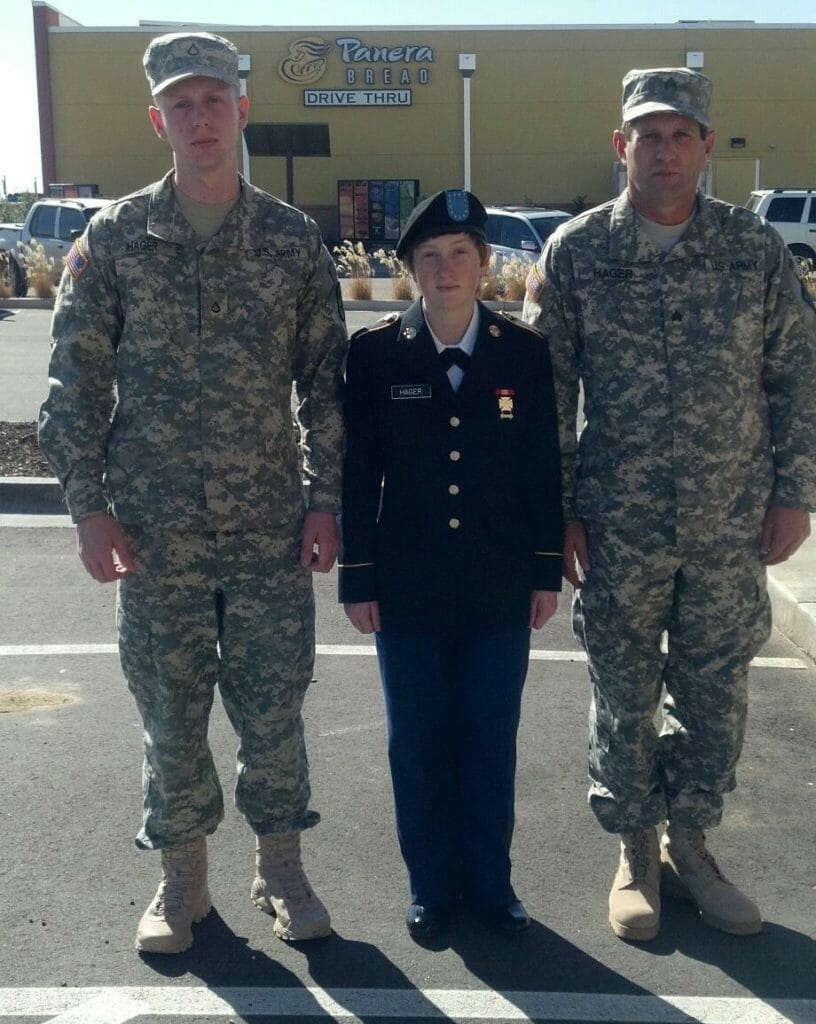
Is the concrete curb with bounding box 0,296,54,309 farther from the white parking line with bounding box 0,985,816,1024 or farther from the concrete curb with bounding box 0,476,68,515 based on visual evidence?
the white parking line with bounding box 0,985,816,1024

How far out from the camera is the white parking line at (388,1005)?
3.17m

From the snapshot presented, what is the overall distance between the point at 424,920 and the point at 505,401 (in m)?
1.41

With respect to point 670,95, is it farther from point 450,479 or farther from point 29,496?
point 29,496

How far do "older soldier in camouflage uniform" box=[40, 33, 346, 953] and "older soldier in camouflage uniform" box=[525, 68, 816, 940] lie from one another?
2.32 feet

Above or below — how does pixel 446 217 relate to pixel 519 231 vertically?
below

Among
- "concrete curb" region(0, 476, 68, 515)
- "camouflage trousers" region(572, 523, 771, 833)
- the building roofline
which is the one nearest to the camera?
"camouflage trousers" region(572, 523, 771, 833)

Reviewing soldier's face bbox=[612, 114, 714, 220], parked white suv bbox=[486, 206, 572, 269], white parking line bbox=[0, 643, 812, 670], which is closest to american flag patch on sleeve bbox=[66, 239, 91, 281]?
soldier's face bbox=[612, 114, 714, 220]

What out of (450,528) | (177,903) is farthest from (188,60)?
(177,903)

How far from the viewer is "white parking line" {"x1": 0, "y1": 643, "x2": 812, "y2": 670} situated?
5812 millimetres

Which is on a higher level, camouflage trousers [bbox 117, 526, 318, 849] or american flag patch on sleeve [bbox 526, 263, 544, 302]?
american flag patch on sleeve [bbox 526, 263, 544, 302]

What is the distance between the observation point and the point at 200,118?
3.25 metres

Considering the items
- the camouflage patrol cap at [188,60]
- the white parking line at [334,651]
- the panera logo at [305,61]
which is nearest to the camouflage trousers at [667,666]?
the camouflage patrol cap at [188,60]

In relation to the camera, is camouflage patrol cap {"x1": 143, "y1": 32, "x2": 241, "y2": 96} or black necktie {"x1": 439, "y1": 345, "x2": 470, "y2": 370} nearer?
camouflage patrol cap {"x1": 143, "y1": 32, "x2": 241, "y2": 96}

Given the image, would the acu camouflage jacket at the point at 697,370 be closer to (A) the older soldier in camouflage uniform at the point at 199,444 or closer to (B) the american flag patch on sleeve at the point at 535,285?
(B) the american flag patch on sleeve at the point at 535,285
